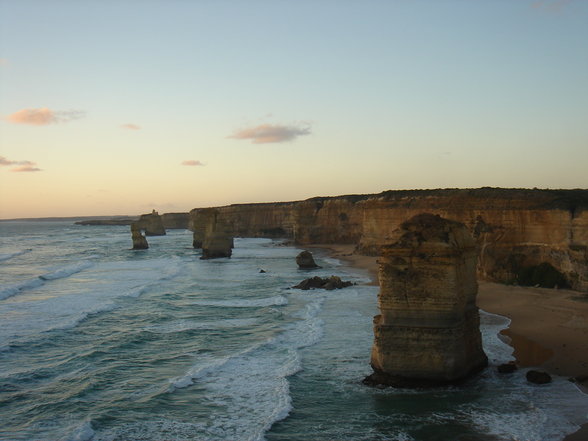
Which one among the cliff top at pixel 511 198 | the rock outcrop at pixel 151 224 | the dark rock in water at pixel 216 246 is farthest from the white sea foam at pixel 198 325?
the rock outcrop at pixel 151 224

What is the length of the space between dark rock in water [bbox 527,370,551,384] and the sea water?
0.60 ft

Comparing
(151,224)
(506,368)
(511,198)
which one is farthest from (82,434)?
(151,224)

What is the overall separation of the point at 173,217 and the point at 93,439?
148413 mm

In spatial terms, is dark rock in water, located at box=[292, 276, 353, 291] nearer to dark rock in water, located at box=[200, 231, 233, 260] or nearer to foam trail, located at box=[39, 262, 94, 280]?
foam trail, located at box=[39, 262, 94, 280]

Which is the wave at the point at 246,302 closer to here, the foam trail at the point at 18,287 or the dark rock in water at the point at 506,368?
the foam trail at the point at 18,287

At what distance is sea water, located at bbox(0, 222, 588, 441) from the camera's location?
12.0 metres

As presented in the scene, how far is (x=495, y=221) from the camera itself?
3006cm

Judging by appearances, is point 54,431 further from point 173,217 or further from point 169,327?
point 173,217

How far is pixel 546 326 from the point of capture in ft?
63.4

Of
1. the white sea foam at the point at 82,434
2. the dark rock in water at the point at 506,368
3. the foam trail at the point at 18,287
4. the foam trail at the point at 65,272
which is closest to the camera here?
the white sea foam at the point at 82,434

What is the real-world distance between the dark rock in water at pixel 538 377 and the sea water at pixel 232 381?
182 mm

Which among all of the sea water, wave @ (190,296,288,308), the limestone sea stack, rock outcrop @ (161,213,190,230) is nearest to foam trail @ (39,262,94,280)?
the sea water

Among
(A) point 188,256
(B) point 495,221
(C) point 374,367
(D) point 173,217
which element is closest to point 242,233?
(A) point 188,256

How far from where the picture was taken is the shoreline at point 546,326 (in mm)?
15273
